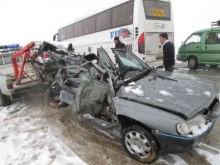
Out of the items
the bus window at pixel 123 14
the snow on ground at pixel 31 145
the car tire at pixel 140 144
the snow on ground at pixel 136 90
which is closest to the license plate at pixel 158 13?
the bus window at pixel 123 14

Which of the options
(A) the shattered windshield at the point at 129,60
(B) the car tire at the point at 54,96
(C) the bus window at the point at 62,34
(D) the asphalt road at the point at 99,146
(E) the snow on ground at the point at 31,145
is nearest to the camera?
(D) the asphalt road at the point at 99,146

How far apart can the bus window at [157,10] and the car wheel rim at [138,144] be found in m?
6.72

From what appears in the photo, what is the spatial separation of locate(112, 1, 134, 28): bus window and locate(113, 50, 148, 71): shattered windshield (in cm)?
510

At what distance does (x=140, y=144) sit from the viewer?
114 inches

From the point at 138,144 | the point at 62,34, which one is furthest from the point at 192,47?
the point at 62,34

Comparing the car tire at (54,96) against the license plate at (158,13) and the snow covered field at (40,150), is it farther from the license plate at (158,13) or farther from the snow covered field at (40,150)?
the license plate at (158,13)

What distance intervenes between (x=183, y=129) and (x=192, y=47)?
8226mm

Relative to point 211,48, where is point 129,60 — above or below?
below

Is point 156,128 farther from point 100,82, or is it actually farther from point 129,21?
point 129,21

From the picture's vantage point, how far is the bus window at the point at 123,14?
8781mm

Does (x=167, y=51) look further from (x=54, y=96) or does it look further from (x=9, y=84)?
(x=9, y=84)

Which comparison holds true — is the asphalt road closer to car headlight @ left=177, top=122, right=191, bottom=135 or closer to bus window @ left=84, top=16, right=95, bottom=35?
car headlight @ left=177, top=122, right=191, bottom=135

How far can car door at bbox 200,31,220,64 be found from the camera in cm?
876

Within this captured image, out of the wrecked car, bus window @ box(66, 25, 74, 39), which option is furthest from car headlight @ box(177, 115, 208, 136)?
bus window @ box(66, 25, 74, 39)
